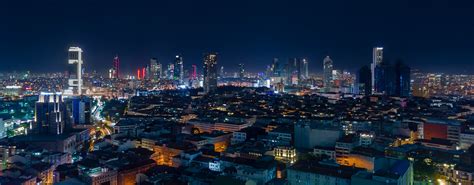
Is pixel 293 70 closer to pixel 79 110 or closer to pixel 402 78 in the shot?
pixel 402 78

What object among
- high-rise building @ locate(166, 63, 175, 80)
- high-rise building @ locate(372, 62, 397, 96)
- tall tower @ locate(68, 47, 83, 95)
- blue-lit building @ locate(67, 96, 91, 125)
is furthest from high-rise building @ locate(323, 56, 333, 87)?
blue-lit building @ locate(67, 96, 91, 125)

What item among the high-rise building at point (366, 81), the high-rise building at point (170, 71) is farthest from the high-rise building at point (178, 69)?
the high-rise building at point (366, 81)

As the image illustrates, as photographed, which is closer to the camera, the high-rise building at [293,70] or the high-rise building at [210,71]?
the high-rise building at [210,71]

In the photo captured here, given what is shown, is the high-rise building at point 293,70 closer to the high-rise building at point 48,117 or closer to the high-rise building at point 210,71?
the high-rise building at point 210,71

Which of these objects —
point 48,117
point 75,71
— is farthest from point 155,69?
point 48,117

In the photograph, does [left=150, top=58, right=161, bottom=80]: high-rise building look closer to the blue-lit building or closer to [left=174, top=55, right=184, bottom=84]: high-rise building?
[left=174, top=55, right=184, bottom=84]: high-rise building

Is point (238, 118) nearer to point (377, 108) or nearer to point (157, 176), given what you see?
point (377, 108)
